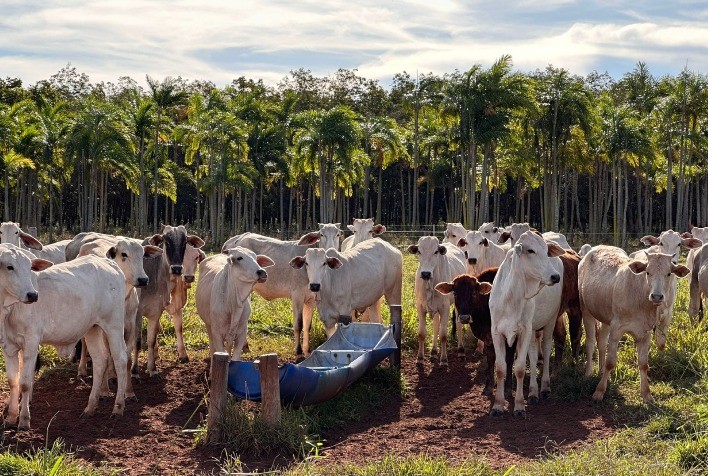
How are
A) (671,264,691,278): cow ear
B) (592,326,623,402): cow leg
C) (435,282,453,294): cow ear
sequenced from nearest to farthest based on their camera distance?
(671,264,691,278): cow ear → (592,326,623,402): cow leg → (435,282,453,294): cow ear

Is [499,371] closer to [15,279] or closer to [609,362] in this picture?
[609,362]

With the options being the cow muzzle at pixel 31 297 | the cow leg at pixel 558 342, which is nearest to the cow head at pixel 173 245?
the cow muzzle at pixel 31 297

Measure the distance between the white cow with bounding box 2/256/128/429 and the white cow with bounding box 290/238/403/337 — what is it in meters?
3.19

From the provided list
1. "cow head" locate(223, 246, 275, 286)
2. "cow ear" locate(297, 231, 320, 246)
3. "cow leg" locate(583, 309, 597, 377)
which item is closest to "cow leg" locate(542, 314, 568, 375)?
"cow leg" locate(583, 309, 597, 377)

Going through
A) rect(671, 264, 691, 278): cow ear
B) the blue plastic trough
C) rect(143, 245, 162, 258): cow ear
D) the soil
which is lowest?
the soil

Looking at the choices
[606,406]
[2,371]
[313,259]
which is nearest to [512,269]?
[606,406]

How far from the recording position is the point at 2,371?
12055 millimetres

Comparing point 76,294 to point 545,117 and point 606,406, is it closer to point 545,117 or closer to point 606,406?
point 606,406

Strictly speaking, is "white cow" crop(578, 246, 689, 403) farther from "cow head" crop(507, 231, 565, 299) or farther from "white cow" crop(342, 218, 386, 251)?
"white cow" crop(342, 218, 386, 251)

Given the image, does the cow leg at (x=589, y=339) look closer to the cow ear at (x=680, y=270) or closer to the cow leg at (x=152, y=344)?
the cow ear at (x=680, y=270)

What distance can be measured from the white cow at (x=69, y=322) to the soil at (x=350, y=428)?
18.5 inches

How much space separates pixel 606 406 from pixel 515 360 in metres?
1.26

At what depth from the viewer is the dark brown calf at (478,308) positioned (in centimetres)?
1151

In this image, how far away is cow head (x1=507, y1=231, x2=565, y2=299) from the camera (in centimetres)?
1076
